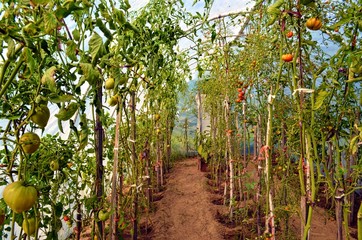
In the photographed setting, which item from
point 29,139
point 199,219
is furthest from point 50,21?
point 199,219

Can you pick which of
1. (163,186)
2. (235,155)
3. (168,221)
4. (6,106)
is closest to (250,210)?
(235,155)

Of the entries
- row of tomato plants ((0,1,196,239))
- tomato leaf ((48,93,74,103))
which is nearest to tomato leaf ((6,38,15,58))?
row of tomato plants ((0,1,196,239))

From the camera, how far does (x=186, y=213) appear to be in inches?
167

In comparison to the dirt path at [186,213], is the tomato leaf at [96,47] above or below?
above

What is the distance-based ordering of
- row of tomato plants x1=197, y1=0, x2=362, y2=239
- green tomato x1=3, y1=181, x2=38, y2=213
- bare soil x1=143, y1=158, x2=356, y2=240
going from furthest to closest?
bare soil x1=143, y1=158, x2=356, y2=240 → row of tomato plants x1=197, y1=0, x2=362, y2=239 → green tomato x1=3, y1=181, x2=38, y2=213

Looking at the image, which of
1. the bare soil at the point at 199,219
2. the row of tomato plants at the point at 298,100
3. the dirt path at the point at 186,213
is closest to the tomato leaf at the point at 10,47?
the row of tomato plants at the point at 298,100

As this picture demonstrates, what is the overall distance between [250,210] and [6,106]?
12.0 feet

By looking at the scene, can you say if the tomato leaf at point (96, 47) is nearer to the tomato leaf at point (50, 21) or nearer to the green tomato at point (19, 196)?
the tomato leaf at point (50, 21)

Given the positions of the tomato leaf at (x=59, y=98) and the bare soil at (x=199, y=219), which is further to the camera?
the bare soil at (x=199, y=219)

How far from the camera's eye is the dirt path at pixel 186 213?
3768mm

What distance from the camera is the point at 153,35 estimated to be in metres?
2.00

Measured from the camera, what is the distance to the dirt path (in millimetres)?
3768

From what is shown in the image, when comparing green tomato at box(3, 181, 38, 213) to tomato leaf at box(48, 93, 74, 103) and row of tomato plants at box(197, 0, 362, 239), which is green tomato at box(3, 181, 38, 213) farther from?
row of tomato plants at box(197, 0, 362, 239)

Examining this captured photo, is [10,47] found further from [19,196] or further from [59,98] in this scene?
[19,196]
